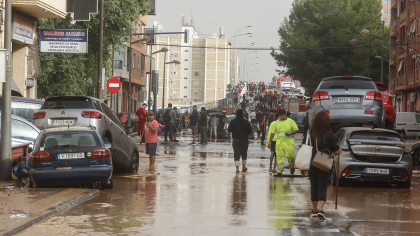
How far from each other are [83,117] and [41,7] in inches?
370

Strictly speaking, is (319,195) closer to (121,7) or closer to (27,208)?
(27,208)

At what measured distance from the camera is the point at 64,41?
22.1 meters

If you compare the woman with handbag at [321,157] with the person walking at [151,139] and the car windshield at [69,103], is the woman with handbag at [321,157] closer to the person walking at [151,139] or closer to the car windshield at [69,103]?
the car windshield at [69,103]

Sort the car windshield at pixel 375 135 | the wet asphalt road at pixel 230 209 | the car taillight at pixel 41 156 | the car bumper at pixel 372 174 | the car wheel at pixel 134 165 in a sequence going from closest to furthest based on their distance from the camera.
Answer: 1. the wet asphalt road at pixel 230 209
2. the car taillight at pixel 41 156
3. the car bumper at pixel 372 174
4. the car windshield at pixel 375 135
5. the car wheel at pixel 134 165

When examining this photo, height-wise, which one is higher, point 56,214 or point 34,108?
point 34,108

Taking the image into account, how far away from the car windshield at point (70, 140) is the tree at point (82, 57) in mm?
16374

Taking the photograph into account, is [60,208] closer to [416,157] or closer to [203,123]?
[416,157]

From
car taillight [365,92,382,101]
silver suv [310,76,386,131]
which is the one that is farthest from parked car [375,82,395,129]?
car taillight [365,92,382,101]

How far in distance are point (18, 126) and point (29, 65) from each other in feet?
35.4

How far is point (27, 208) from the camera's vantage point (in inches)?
384

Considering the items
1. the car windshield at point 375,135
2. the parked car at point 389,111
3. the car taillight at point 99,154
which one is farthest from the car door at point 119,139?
the parked car at point 389,111

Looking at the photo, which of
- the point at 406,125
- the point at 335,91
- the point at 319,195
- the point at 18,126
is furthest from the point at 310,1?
the point at 319,195

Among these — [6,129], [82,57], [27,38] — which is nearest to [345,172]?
[6,129]

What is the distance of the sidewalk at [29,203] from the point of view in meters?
8.42
